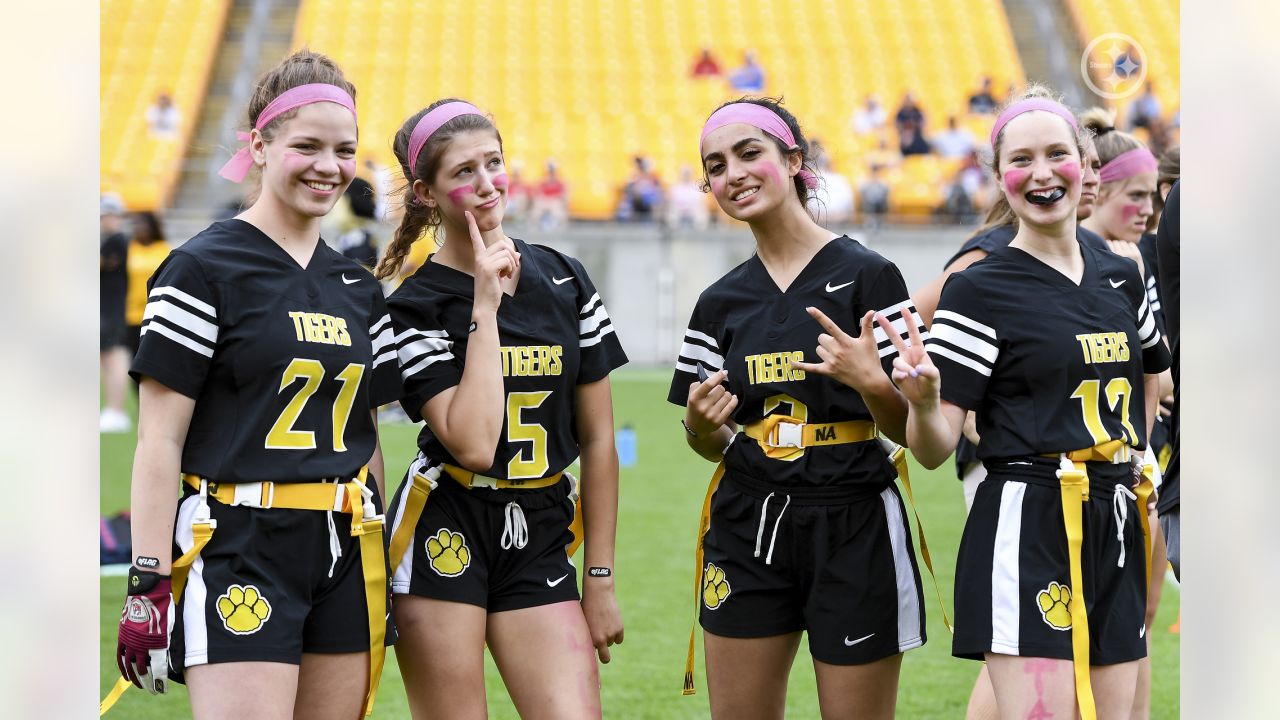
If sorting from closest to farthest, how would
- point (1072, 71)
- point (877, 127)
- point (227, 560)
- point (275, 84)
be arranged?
point (227, 560) < point (275, 84) < point (877, 127) < point (1072, 71)

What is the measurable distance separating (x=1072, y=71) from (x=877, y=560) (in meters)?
26.4

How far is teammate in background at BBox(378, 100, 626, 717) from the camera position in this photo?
3314 millimetres

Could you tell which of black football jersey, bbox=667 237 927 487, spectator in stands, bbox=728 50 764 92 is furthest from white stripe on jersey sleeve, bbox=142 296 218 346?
spectator in stands, bbox=728 50 764 92

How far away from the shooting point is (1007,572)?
10.4ft

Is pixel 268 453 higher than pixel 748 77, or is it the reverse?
pixel 748 77

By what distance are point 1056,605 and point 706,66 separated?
82.8 ft

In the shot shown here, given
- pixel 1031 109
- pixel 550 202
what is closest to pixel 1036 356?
pixel 1031 109

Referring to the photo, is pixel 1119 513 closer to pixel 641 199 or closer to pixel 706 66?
pixel 641 199

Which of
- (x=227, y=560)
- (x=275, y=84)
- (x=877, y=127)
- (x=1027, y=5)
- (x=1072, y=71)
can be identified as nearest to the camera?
(x=227, y=560)
